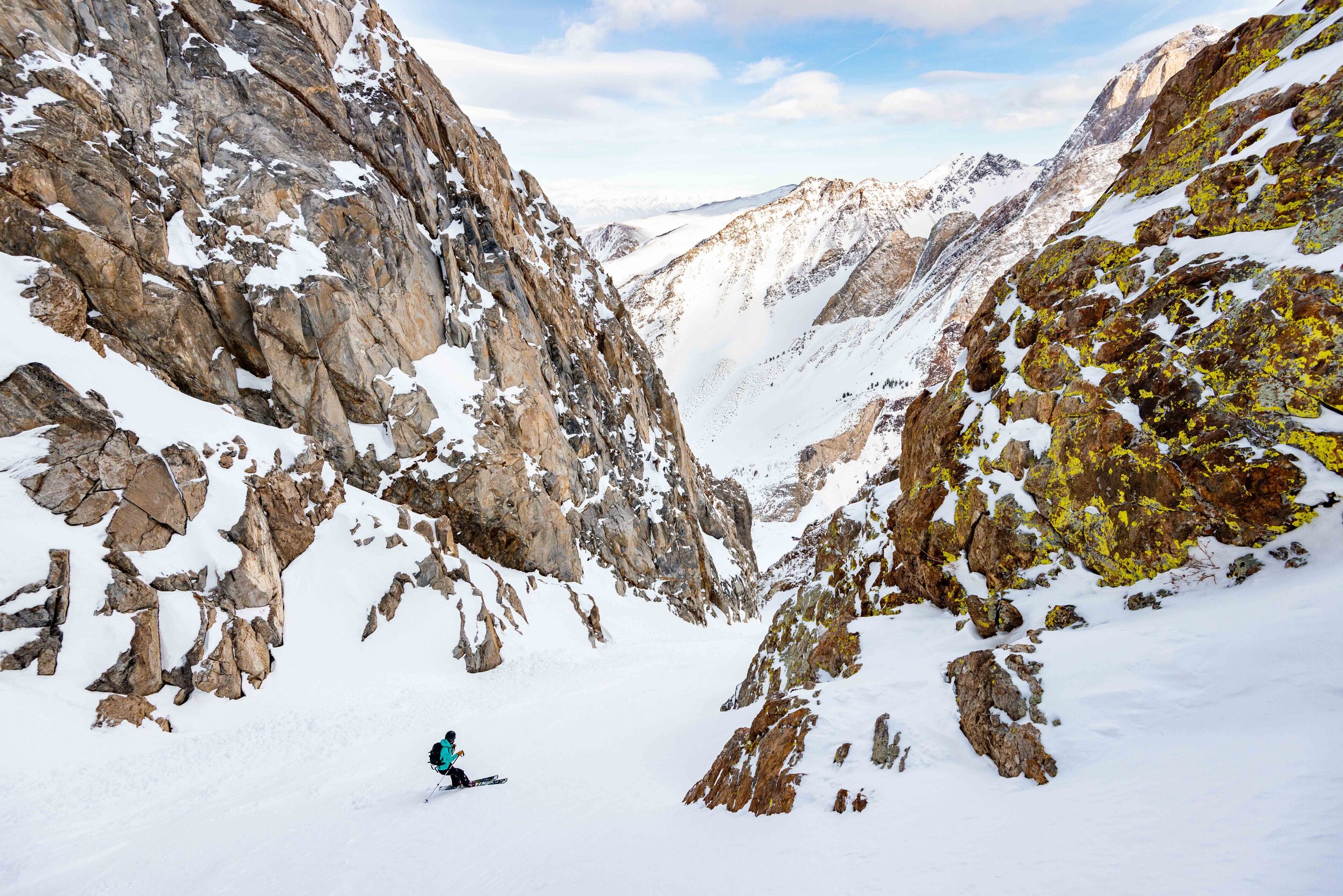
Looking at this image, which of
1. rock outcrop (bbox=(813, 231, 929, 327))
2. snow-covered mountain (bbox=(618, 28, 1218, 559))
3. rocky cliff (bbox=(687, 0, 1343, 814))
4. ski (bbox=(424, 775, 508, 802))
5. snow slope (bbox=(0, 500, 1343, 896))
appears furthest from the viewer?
rock outcrop (bbox=(813, 231, 929, 327))

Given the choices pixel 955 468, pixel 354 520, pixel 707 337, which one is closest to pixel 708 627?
pixel 354 520

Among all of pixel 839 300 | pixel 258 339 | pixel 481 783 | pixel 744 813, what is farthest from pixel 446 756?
pixel 839 300

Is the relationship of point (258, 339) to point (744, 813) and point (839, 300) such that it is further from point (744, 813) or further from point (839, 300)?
point (839, 300)

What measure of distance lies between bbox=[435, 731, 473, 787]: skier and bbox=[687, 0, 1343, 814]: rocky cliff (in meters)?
4.27

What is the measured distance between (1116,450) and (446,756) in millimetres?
11538

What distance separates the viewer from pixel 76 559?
1244 centimetres

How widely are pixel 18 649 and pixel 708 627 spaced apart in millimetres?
27367

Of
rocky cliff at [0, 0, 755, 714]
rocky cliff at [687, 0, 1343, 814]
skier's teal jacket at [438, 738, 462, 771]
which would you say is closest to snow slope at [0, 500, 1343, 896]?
rocky cliff at [687, 0, 1343, 814]

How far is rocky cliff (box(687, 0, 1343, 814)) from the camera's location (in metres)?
7.06

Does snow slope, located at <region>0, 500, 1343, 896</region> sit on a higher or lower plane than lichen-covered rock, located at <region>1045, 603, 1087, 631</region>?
lower

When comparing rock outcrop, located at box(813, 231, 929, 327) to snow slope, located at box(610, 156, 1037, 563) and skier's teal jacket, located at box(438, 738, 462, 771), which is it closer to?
snow slope, located at box(610, 156, 1037, 563)

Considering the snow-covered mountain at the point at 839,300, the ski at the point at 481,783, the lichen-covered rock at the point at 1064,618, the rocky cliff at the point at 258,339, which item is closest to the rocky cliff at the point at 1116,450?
the lichen-covered rock at the point at 1064,618

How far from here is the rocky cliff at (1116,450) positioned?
7.06 m

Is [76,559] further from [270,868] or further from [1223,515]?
[1223,515]
